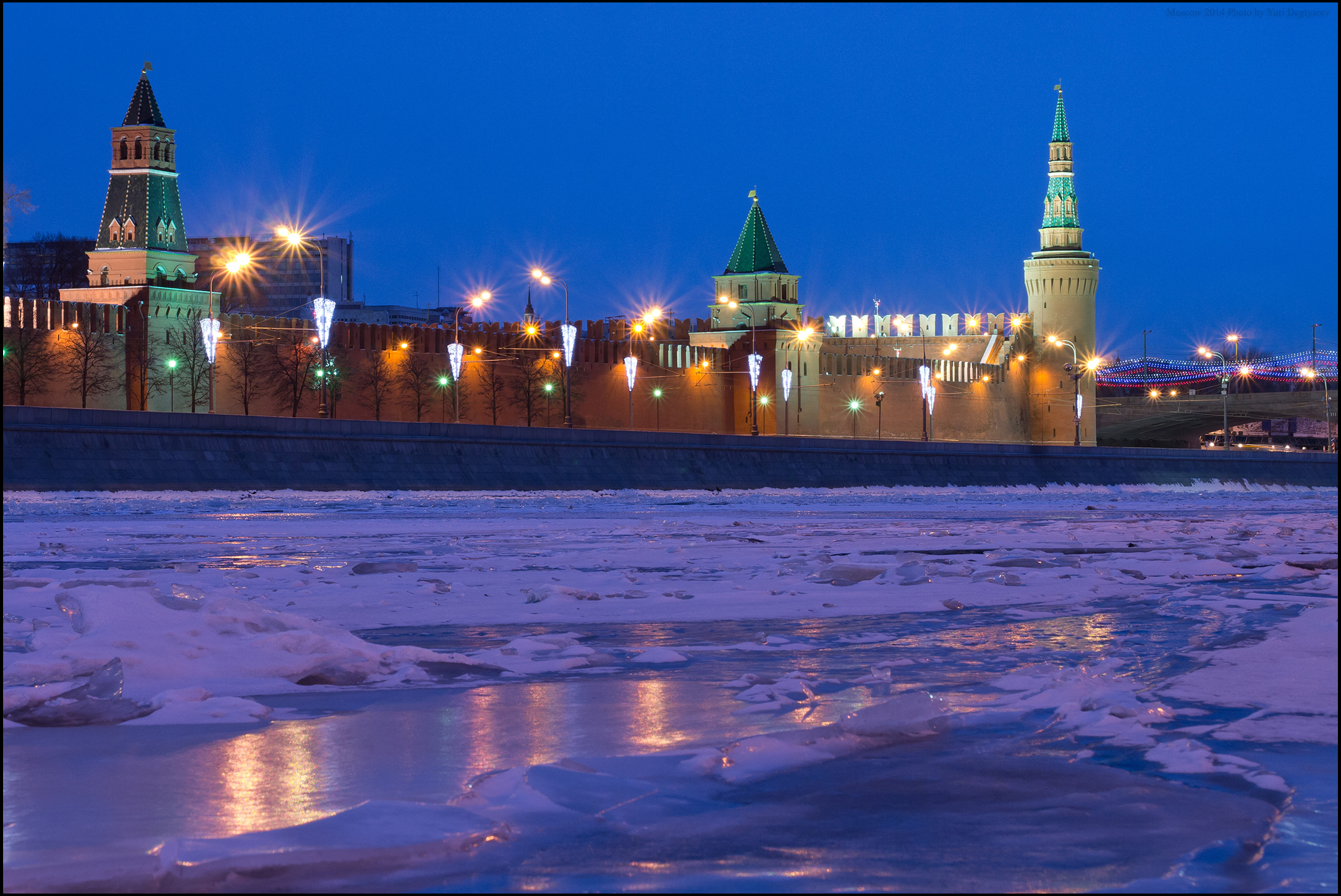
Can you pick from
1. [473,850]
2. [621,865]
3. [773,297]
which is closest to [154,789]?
[473,850]

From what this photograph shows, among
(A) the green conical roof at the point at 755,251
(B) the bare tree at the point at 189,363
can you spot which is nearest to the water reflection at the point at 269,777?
(B) the bare tree at the point at 189,363

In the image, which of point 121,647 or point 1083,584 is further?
point 1083,584

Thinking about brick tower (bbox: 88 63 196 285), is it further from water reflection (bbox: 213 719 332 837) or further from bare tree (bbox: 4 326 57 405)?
water reflection (bbox: 213 719 332 837)

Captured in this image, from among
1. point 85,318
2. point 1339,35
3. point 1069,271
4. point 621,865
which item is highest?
point 1069,271

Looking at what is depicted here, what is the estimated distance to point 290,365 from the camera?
172 feet

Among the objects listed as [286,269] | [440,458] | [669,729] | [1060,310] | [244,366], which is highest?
[286,269]

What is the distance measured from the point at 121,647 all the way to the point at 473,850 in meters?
2.87

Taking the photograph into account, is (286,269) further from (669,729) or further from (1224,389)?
(669,729)

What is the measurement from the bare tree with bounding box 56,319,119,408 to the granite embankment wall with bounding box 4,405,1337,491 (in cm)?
2381

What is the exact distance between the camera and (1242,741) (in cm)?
407

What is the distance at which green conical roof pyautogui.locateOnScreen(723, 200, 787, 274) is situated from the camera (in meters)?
69.6

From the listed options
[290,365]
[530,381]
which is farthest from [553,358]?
[290,365]

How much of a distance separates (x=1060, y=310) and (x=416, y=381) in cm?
4282

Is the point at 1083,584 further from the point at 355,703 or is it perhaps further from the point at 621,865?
the point at 621,865
